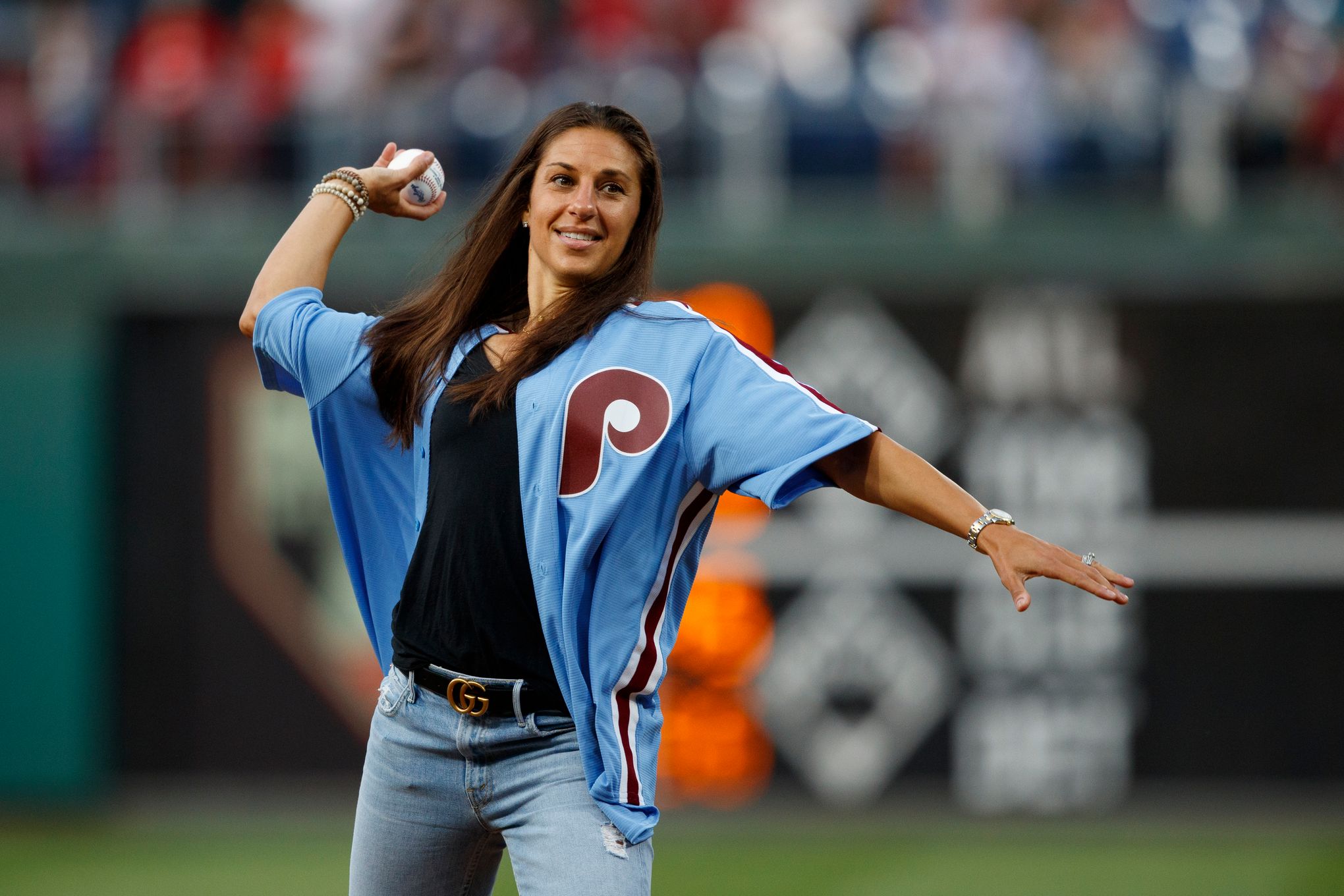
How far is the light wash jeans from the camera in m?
3.09

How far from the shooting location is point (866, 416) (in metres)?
8.88

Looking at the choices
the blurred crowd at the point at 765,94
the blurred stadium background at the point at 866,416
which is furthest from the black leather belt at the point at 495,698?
the blurred crowd at the point at 765,94

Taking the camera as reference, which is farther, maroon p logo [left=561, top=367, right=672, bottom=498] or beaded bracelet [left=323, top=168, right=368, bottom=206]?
beaded bracelet [left=323, top=168, right=368, bottom=206]

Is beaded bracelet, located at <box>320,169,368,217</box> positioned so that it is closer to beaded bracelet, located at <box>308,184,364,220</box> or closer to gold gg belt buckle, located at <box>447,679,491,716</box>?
beaded bracelet, located at <box>308,184,364,220</box>

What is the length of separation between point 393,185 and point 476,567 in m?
1.00

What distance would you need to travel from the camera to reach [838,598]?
29.0 feet

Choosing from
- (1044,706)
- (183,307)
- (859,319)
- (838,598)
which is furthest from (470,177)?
(1044,706)

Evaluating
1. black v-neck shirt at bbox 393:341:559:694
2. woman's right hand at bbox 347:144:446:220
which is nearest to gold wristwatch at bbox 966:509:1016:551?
black v-neck shirt at bbox 393:341:559:694

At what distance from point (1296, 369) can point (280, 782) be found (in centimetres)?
596

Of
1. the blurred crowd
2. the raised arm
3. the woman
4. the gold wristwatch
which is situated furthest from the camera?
the blurred crowd

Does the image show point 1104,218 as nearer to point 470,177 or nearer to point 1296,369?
point 1296,369

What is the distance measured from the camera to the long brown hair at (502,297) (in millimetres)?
3301

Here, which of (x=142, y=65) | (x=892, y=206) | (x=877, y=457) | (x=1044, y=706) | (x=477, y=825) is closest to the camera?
(x=877, y=457)

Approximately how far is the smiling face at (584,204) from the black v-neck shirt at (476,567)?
0.35m
